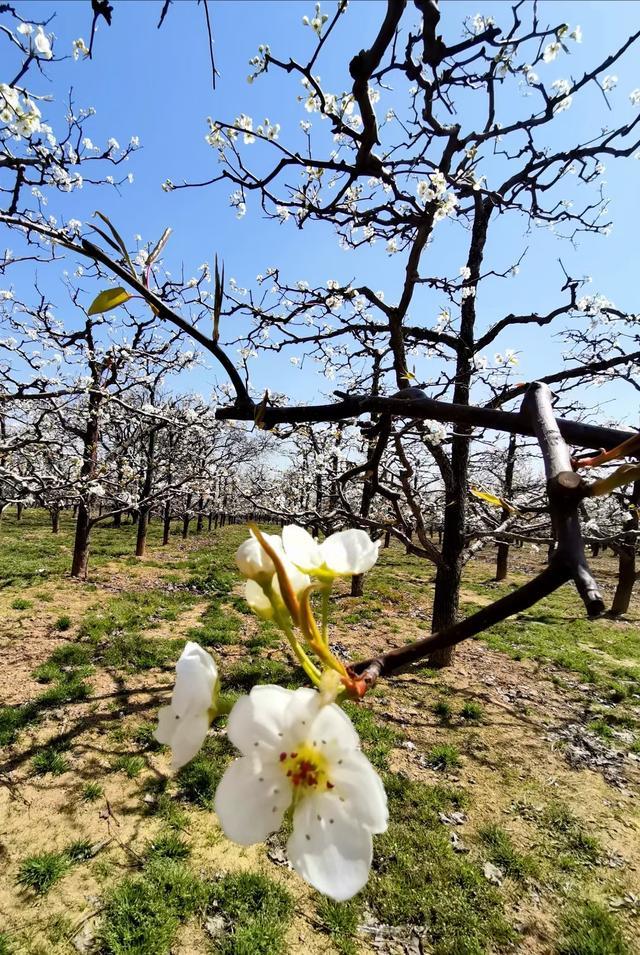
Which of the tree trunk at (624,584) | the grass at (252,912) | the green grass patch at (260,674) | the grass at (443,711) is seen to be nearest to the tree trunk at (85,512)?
the green grass patch at (260,674)

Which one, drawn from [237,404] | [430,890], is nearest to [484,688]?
[430,890]

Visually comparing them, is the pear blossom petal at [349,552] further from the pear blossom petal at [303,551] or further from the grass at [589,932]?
the grass at [589,932]

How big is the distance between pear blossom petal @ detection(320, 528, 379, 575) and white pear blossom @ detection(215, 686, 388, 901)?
139mm

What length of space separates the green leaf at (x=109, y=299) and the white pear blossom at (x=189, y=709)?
46 cm

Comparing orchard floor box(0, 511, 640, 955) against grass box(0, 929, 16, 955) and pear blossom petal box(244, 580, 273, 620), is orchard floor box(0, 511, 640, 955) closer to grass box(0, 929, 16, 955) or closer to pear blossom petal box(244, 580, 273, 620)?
grass box(0, 929, 16, 955)

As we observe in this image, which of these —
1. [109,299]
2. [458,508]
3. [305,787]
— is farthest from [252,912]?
[458,508]

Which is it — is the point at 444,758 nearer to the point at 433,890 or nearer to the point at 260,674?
the point at 433,890

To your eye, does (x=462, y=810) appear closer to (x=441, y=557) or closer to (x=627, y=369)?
(x=441, y=557)

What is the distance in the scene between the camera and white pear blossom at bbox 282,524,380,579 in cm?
50

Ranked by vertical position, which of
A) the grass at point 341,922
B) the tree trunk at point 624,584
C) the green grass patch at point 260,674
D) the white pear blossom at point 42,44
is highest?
the white pear blossom at point 42,44

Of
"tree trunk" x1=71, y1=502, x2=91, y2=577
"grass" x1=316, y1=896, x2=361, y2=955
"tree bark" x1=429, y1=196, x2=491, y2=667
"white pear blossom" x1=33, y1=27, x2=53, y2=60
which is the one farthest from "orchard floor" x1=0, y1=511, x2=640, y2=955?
"white pear blossom" x1=33, y1=27, x2=53, y2=60

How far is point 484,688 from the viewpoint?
6.35 meters

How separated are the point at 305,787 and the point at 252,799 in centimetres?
5

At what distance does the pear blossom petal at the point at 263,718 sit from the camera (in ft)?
1.40
